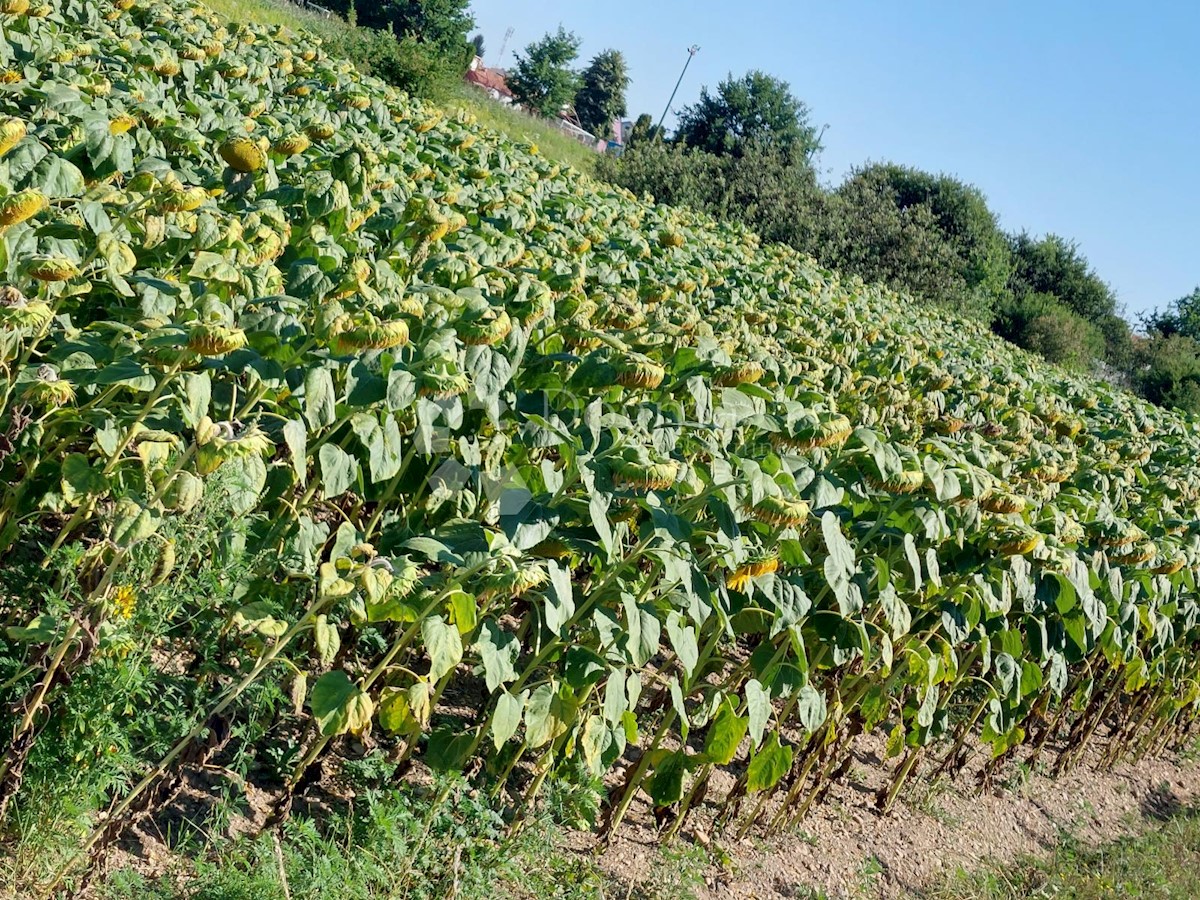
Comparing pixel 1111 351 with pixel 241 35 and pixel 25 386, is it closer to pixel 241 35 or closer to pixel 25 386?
pixel 241 35

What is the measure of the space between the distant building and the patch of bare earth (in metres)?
44.7

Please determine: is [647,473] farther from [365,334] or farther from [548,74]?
[548,74]

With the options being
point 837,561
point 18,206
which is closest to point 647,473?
point 837,561

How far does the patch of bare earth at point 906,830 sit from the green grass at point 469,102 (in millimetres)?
11007

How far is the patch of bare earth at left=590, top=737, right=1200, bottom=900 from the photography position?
335 cm

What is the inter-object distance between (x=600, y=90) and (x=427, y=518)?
6741 cm

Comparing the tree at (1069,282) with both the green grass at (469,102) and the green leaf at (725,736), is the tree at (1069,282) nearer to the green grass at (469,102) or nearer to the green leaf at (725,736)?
the green grass at (469,102)

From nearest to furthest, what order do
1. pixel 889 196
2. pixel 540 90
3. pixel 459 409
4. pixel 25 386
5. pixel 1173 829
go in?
1. pixel 25 386
2. pixel 459 409
3. pixel 1173 829
4. pixel 889 196
5. pixel 540 90

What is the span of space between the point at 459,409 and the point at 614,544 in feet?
1.69

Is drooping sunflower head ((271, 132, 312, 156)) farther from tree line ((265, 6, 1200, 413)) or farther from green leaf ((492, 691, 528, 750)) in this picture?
Result: tree line ((265, 6, 1200, 413))

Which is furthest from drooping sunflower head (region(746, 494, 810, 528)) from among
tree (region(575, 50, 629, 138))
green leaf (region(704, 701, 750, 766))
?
tree (region(575, 50, 629, 138))

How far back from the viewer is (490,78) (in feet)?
212

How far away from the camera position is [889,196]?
24.1m

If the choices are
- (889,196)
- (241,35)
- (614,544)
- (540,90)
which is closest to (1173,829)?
(614,544)
